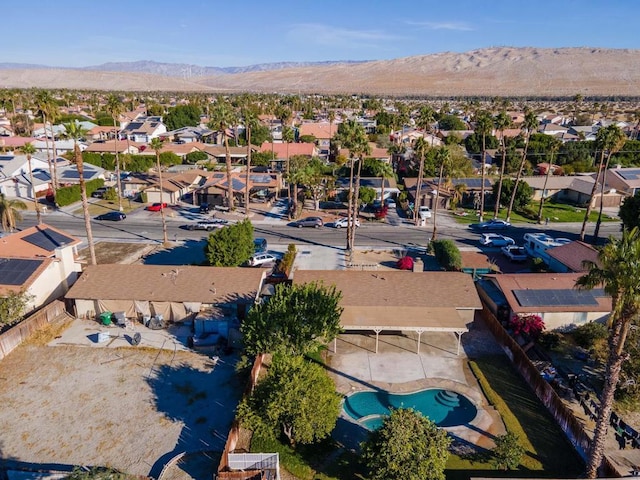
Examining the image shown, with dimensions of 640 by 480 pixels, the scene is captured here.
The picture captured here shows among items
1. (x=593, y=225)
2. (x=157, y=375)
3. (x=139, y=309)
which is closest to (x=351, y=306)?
(x=157, y=375)

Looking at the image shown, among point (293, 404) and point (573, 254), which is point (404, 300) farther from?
point (573, 254)

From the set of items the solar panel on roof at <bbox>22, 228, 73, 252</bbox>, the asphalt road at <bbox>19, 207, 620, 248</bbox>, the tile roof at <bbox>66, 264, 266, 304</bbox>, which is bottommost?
the asphalt road at <bbox>19, 207, 620, 248</bbox>

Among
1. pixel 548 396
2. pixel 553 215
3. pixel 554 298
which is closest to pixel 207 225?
pixel 554 298

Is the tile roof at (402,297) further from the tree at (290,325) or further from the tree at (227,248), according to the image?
the tree at (227,248)

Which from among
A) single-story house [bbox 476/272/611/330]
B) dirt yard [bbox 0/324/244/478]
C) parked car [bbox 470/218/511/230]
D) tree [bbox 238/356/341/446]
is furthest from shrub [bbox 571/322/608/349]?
parked car [bbox 470/218/511/230]

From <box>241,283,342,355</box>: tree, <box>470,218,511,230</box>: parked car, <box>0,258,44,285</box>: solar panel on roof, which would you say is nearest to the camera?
<box>241,283,342,355</box>: tree

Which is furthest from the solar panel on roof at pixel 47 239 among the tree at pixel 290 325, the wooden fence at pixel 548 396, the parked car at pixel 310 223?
the wooden fence at pixel 548 396

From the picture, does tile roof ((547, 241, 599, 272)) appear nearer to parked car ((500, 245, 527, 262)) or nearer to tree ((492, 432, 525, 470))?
parked car ((500, 245, 527, 262))
